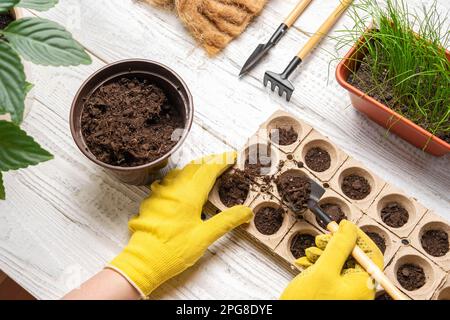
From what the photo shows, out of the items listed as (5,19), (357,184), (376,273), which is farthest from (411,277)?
(5,19)

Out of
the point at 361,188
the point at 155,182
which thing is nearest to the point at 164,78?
the point at 155,182

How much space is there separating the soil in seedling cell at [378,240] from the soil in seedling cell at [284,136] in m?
0.27

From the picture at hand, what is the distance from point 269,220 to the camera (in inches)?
45.6

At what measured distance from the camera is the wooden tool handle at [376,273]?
3.34 ft

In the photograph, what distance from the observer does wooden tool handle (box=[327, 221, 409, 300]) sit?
102 centimetres

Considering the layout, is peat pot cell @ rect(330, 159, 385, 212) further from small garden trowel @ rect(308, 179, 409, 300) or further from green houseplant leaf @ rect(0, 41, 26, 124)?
green houseplant leaf @ rect(0, 41, 26, 124)

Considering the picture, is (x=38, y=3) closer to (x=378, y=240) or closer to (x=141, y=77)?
(x=141, y=77)

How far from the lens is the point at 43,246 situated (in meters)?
1.16

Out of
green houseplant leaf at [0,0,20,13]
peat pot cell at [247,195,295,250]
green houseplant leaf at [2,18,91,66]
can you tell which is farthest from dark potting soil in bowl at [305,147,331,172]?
green houseplant leaf at [0,0,20,13]

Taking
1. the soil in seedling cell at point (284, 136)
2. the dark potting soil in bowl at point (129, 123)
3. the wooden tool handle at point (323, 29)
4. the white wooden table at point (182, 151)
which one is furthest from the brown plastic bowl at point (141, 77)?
the wooden tool handle at point (323, 29)

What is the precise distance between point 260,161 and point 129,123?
308mm

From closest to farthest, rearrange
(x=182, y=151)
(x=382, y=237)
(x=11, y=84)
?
(x=11, y=84)
(x=382, y=237)
(x=182, y=151)

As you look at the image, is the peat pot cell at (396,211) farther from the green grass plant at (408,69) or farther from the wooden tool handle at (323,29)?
the wooden tool handle at (323,29)

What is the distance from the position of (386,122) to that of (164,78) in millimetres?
504
